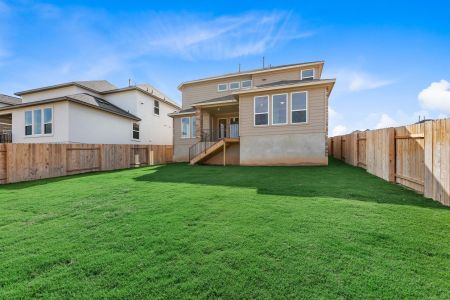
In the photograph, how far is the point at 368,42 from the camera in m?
10.3

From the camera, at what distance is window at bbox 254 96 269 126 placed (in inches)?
495

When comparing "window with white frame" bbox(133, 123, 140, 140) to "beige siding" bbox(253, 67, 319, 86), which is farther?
"window with white frame" bbox(133, 123, 140, 140)

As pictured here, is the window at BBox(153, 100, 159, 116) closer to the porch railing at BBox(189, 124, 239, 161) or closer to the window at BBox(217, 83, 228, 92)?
the window at BBox(217, 83, 228, 92)

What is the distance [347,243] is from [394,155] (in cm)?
557

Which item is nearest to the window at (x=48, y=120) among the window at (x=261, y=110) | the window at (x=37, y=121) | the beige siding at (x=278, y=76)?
the window at (x=37, y=121)

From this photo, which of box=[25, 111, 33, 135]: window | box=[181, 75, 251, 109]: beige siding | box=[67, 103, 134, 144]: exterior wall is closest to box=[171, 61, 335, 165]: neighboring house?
box=[181, 75, 251, 109]: beige siding

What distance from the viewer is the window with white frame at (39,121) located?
47.9 ft

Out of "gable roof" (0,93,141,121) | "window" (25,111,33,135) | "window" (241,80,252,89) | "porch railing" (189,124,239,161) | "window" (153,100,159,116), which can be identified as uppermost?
"window" (241,80,252,89)

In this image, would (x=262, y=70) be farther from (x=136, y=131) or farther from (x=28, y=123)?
(x=28, y=123)

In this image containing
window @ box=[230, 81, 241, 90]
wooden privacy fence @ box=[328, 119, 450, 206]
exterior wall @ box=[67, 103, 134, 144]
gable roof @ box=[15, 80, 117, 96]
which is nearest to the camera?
wooden privacy fence @ box=[328, 119, 450, 206]

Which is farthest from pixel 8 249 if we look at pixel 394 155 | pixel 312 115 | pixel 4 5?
pixel 312 115

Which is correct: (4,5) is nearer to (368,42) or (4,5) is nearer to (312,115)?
(312,115)

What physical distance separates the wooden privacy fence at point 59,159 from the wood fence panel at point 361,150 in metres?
15.0

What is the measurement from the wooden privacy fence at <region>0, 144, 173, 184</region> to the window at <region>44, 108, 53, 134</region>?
4887 mm
